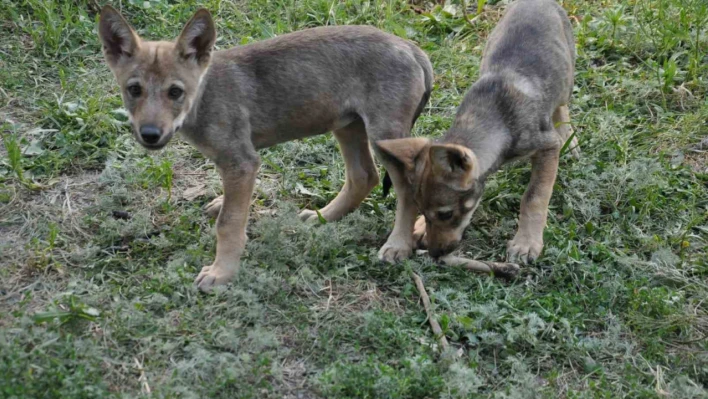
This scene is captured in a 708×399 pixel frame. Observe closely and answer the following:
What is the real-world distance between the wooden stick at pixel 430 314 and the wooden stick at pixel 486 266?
33 cm

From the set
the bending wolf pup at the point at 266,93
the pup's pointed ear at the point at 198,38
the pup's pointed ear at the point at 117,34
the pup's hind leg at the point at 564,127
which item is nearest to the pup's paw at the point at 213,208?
the bending wolf pup at the point at 266,93

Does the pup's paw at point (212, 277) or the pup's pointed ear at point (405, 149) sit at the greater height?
the pup's pointed ear at point (405, 149)

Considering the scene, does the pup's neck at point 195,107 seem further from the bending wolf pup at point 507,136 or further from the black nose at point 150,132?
the bending wolf pup at point 507,136

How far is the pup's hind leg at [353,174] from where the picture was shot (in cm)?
Result: 649

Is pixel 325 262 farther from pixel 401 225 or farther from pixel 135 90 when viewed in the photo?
pixel 135 90

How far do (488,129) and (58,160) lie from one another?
11.4 feet

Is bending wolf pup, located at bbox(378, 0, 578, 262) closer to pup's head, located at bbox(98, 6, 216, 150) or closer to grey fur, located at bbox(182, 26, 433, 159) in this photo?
grey fur, located at bbox(182, 26, 433, 159)

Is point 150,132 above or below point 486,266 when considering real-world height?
above

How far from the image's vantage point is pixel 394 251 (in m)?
6.05

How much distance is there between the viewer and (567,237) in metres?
6.32

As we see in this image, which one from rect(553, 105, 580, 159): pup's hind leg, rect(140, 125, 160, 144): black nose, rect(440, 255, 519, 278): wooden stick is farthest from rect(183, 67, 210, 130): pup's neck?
rect(553, 105, 580, 159): pup's hind leg

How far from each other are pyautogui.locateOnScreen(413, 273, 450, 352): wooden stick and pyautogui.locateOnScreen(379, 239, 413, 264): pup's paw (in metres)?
0.26

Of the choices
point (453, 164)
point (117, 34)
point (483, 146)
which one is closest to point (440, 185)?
point (453, 164)

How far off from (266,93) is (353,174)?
966mm
